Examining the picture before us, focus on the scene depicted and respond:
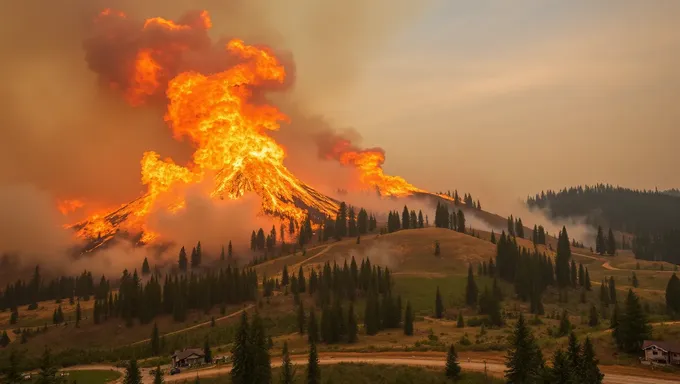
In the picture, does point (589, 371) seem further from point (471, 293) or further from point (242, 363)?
point (471, 293)

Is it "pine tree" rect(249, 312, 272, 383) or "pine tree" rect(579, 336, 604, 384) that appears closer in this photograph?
"pine tree" rect(579, 336, 604, 384)

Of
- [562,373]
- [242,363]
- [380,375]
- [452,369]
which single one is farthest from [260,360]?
[562,373]

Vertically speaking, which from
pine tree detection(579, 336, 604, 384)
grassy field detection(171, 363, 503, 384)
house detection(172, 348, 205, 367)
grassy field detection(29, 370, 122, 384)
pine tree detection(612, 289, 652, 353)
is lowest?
grassy field detection(29, 370, 122, 384)

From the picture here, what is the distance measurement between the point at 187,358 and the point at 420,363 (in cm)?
5241

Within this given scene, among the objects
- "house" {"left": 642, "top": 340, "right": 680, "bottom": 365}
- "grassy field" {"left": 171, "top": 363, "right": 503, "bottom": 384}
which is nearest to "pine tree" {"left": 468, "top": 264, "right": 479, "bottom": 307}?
"house" {"left": 642, "top": 340, "right": 680, "bottom": 365}

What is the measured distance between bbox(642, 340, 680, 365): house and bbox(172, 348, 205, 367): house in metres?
83.1

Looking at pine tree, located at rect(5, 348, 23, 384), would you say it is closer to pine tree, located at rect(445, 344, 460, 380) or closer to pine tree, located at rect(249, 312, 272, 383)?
pine tree, located at rect(249, 312, 272, 383)

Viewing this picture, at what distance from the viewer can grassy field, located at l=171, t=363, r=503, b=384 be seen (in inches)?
2991

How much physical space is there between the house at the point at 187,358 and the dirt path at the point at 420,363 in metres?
7.21

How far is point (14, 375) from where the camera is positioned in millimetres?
54469

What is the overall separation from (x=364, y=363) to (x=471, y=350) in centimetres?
2167

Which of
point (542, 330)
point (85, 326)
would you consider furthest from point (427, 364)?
point (85, 326)

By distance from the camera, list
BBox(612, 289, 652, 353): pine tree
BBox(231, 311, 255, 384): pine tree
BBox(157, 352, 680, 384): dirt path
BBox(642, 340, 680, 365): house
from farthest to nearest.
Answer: BBox(612, 289, 652, 353): pine tree → BBox(231, 311, 255, 384): pine tree → BBox(642, 340, 680, 365): house → BBox(157, 352, 680, 384): dirt path

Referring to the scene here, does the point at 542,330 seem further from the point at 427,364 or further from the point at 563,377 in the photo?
the point at 563,377
